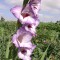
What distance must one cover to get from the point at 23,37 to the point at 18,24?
0.29ft

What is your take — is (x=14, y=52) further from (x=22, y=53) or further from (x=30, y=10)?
(x=30, y=10)

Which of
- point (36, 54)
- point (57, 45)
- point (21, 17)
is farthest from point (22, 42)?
point (57, 45)

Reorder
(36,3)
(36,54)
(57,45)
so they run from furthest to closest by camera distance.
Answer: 1. (57,45)
2. (36,54)
3. (36,3)

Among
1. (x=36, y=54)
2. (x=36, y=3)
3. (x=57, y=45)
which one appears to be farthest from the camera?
(x=57, y=45)

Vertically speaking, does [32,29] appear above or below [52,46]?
above

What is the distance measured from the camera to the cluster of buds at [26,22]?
117cm

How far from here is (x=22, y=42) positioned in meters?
1.25

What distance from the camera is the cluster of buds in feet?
3.84

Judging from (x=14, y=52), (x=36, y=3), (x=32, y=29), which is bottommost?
(x=14, y=52)

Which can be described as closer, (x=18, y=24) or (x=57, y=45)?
(x=18, y=24)

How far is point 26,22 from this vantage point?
3.82ft

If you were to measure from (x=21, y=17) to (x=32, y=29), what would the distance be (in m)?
0.07

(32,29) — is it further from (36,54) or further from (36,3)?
(36,54)

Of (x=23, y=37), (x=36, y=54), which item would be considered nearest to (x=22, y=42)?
(x=23, y=37)
